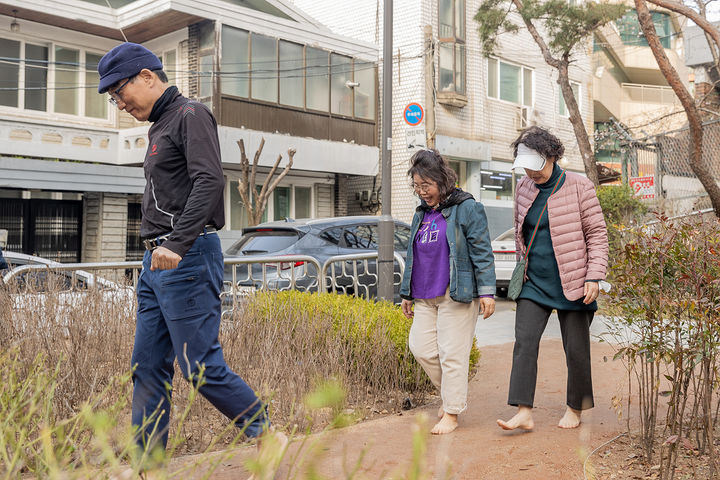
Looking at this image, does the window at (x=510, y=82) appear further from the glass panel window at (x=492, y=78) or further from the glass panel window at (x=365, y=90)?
the glass panel window at (x=365, y=90)

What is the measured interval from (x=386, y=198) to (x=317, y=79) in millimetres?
15588

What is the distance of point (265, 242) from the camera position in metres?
10.8

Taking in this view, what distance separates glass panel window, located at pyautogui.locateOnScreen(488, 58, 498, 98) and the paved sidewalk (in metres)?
22.0

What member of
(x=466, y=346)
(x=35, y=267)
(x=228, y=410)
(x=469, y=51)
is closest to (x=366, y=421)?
(x=466, y=346)

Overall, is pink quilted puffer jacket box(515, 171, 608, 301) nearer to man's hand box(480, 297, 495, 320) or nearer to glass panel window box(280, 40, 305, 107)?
man's hand box(480, 297, 495, 320)

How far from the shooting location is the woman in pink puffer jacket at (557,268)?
4.67 meters

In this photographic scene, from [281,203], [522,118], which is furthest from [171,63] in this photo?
[522,118]

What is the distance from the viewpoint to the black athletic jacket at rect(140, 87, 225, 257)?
3.42 meters

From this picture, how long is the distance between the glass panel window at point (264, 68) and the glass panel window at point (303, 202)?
140 inches

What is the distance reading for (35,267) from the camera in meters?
5.84

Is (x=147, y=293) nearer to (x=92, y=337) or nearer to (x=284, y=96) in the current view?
(x=92, y=337)

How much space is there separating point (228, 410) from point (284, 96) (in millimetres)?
19193

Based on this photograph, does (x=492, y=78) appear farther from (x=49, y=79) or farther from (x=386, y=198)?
(x=386, y=198)

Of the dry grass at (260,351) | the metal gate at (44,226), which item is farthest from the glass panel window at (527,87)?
the dry grass at (260,351)
